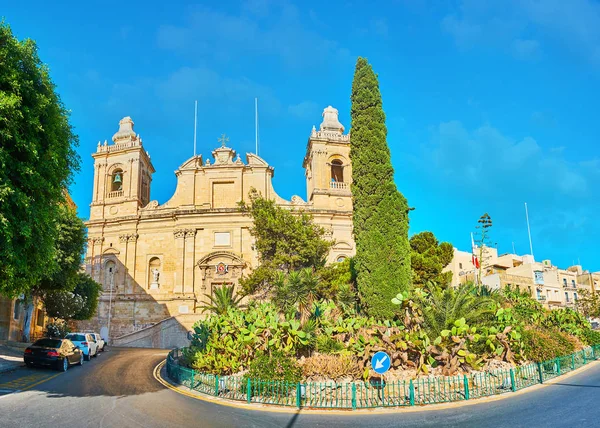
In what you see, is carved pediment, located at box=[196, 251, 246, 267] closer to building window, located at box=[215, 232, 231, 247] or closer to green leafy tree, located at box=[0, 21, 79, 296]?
building window, located at box=[215, 232, 231, 247]

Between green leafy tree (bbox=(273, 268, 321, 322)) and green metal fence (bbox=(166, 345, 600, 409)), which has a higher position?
green leafy tree (bbox=(273, 268, 321, 322))

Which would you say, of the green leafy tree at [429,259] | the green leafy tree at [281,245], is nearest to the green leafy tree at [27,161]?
the green leafy tree at [281,245]

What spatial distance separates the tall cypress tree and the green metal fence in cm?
545

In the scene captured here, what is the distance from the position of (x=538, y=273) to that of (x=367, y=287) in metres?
46.2

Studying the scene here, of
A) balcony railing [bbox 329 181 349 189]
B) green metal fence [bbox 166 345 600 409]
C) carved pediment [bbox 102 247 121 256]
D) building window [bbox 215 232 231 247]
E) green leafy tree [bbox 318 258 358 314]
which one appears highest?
balcony railing [bbox 329 181 349 189]

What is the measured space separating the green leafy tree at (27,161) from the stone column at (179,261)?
2695cm

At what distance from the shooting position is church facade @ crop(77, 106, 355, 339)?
4259 centimetres

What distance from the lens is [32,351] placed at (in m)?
20.0

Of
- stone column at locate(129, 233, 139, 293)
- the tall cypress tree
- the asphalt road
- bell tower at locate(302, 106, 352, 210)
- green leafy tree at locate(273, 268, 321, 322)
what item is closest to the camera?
the asphalt road

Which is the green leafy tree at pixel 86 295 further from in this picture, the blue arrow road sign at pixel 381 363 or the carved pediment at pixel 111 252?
the blue arrow road sign at pixel 381 363

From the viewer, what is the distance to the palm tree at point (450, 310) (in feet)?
54.5

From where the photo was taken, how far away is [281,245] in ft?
114

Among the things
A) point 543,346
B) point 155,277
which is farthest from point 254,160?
point 543,346

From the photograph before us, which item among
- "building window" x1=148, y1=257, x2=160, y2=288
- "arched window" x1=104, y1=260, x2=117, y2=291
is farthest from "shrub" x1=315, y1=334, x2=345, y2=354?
"arched window" x1=104, y1=260, x2=117, y2=291
